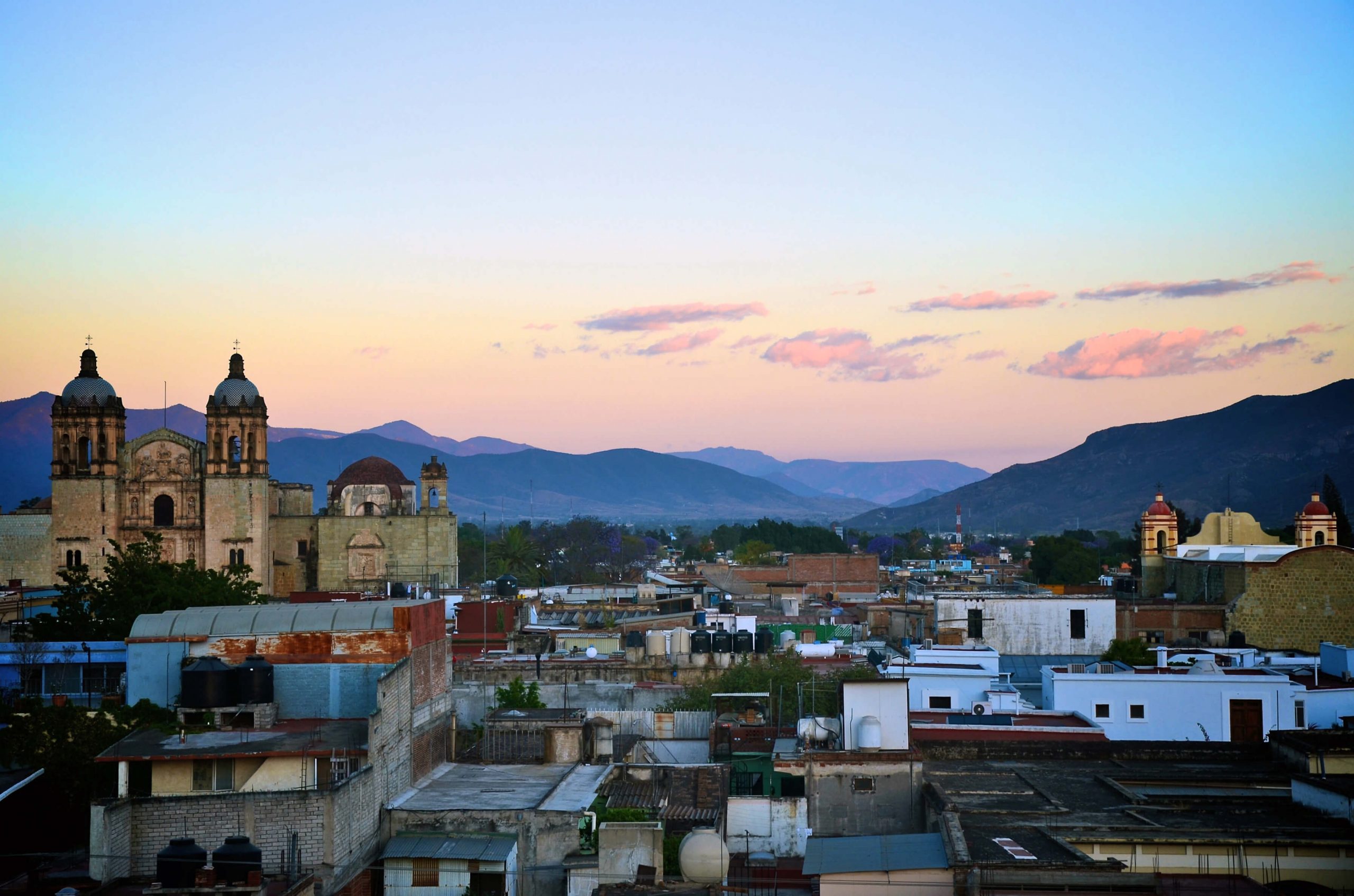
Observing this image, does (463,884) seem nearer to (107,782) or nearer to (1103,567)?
(107,782)

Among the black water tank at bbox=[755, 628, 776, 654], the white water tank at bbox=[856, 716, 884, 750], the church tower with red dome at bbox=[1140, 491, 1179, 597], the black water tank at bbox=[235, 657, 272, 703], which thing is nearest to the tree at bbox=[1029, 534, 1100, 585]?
the church tower with red dome at bbox=[1140, 491, 1179, 597]

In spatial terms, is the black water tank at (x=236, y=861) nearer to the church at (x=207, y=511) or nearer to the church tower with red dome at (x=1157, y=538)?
the church at (x=207, y=511)

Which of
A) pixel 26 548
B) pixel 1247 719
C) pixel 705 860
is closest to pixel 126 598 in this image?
pixel 705 860

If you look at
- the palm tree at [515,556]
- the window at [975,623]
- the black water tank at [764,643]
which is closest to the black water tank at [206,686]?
the black water tank at [764,643]

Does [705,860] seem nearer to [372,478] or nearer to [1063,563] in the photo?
[372,478]

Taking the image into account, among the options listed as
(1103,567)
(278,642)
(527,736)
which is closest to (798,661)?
(527,736)

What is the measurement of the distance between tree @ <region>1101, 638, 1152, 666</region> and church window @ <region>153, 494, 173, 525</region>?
39.0 m

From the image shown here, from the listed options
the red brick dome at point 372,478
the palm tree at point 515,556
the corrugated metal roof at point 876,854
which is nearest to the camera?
the corrugated metal roof at point 876,854

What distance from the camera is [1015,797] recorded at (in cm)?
1812

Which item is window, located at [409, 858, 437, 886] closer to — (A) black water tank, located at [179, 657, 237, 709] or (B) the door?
(A) black water tank, located at [179, 657, 237, 709]

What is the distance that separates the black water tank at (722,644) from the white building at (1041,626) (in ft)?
23.4

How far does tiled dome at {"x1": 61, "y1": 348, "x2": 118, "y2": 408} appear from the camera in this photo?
57.8 m

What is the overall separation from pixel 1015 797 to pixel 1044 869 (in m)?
4.72

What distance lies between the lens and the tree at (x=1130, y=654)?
109 ft
